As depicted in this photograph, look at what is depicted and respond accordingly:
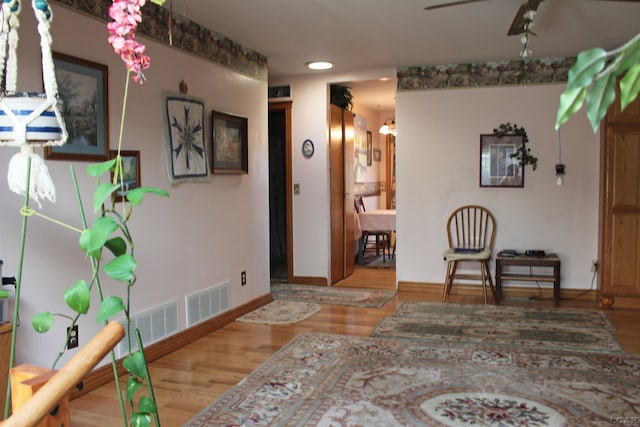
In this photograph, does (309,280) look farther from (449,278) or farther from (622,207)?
(622,207)

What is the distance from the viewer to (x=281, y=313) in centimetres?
490

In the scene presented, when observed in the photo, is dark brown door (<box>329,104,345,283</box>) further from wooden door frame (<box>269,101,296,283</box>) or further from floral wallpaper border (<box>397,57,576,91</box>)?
floral wallpaper border (<box>397,57,576,91</box>)

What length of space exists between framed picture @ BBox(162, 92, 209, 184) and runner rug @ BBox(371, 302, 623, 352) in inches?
71.6

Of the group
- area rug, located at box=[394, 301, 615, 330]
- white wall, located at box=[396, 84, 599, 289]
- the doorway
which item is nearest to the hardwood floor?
area rug, located at box=[394, 301, 615, 330]

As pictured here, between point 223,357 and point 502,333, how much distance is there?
2065mm

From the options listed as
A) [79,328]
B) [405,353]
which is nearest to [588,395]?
[405,353]

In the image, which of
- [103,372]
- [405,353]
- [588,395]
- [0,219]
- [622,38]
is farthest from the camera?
[622,38]

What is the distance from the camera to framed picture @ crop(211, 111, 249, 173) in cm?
440

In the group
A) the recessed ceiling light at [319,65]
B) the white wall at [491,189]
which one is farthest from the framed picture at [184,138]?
the white wall at [491,189]

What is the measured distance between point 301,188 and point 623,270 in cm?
326

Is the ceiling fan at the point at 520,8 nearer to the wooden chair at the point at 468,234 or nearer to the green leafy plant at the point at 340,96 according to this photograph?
the wooden chair at the point at 468,234

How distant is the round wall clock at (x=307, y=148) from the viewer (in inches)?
243

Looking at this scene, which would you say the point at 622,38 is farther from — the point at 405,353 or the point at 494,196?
the point at 405,353

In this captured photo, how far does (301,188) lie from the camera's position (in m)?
6.25
